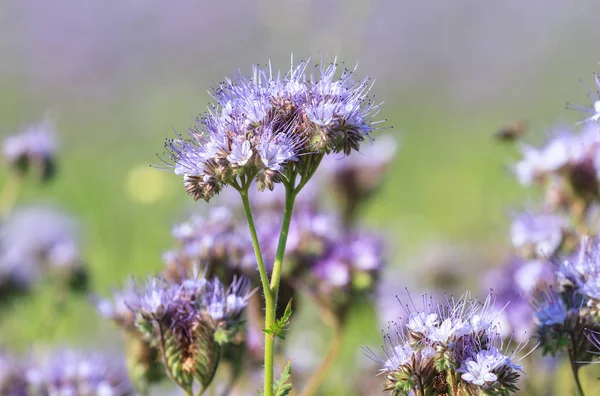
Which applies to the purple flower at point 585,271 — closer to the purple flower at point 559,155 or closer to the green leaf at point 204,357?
the purple flower at point 559,155

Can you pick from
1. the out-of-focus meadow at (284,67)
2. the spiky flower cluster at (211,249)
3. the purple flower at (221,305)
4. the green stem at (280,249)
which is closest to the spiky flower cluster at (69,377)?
the spiky flower cluster at (211,249)

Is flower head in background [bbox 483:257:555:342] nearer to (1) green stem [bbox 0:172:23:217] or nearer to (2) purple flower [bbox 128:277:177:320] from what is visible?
(2) purple flower [bbox 128:277:177:320]

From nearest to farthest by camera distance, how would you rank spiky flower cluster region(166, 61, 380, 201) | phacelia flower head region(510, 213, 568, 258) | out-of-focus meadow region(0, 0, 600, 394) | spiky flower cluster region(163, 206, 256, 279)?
spiky flower cluster region(166, 61, 380, 201)
spiky flower cluster region(163, 206, 256, 279)
phacelia flower head region(510, 213, 568, 258)
out-of-focus meadow region(0, 0, 600, 394)

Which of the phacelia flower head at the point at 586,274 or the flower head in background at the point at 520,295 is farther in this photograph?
the flower head in background at the point at 520,295

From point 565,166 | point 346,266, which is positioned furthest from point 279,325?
point 565,166

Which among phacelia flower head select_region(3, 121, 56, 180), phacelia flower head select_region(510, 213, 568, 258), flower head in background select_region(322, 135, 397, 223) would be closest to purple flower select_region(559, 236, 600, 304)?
phacelia flower head select_region(510, 213, 568, 258)

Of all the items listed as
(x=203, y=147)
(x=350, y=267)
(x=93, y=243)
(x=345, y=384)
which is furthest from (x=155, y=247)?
(x=203, y=147)
